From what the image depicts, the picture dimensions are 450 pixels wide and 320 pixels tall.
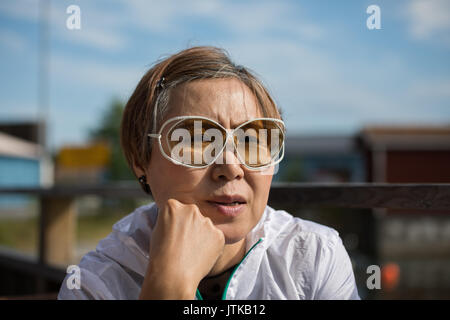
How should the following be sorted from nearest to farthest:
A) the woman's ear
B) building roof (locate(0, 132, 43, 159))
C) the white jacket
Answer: the white jacket → the woman's ear → building roof (locate(0, 132, 43, 159))

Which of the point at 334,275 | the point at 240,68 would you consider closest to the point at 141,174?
the point at 240,68

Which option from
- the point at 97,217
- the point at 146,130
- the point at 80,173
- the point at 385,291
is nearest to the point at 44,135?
the point at 80,173

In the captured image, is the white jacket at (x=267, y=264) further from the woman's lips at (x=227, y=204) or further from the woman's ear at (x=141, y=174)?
the woman's lips at (x=227, y=204)

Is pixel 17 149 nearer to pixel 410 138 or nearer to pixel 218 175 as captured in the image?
pixel 410 138

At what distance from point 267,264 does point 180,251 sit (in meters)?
0.42

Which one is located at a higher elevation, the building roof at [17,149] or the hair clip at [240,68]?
the hair clip at [240,68]

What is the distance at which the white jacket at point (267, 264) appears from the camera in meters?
1.33

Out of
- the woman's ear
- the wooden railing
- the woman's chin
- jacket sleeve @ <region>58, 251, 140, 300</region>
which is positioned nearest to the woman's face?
the woman's chin

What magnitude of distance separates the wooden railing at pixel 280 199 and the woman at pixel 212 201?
0.31 m

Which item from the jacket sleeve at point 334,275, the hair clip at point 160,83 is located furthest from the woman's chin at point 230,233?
the hair clip at point 160,83

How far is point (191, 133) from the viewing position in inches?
50.3

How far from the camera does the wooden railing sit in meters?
1.53

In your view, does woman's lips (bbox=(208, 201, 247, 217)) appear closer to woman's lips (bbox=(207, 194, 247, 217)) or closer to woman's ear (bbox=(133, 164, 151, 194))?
woman's lips (bbox=(207, 194, 247, 217))
